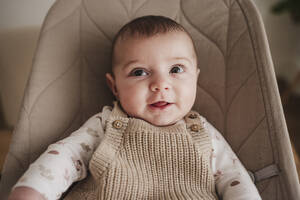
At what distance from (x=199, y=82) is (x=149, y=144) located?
0.33 metres

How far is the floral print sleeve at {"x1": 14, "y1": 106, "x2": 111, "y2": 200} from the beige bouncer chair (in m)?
0.14

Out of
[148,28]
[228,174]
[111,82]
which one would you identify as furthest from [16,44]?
[228,174]

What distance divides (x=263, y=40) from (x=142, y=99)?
1.35ft

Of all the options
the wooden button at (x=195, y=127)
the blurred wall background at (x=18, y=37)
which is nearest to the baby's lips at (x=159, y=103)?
the wooden button at (x=195, y=127)

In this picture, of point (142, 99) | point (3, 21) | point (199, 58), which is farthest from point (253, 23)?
point (3, 21)

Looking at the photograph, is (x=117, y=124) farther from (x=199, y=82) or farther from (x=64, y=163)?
(x=199, y=82)

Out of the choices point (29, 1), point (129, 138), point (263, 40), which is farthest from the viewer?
point (29, 1)

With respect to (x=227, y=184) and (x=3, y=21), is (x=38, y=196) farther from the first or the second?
(x=3, y=21)

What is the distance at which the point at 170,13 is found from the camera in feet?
3.35

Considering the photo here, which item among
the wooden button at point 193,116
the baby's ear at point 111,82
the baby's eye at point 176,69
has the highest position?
the baby's eye at point 176,69

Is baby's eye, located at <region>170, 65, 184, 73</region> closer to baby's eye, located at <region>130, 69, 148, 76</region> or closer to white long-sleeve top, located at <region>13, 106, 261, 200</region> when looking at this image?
baby's eye, located at <region>130, 69, 148, 76</region>

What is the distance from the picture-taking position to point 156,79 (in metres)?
0.82

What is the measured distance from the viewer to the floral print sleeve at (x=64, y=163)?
691mm

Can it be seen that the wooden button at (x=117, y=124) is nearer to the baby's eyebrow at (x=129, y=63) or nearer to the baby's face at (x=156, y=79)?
the baby's face at (x=156, y=79)
